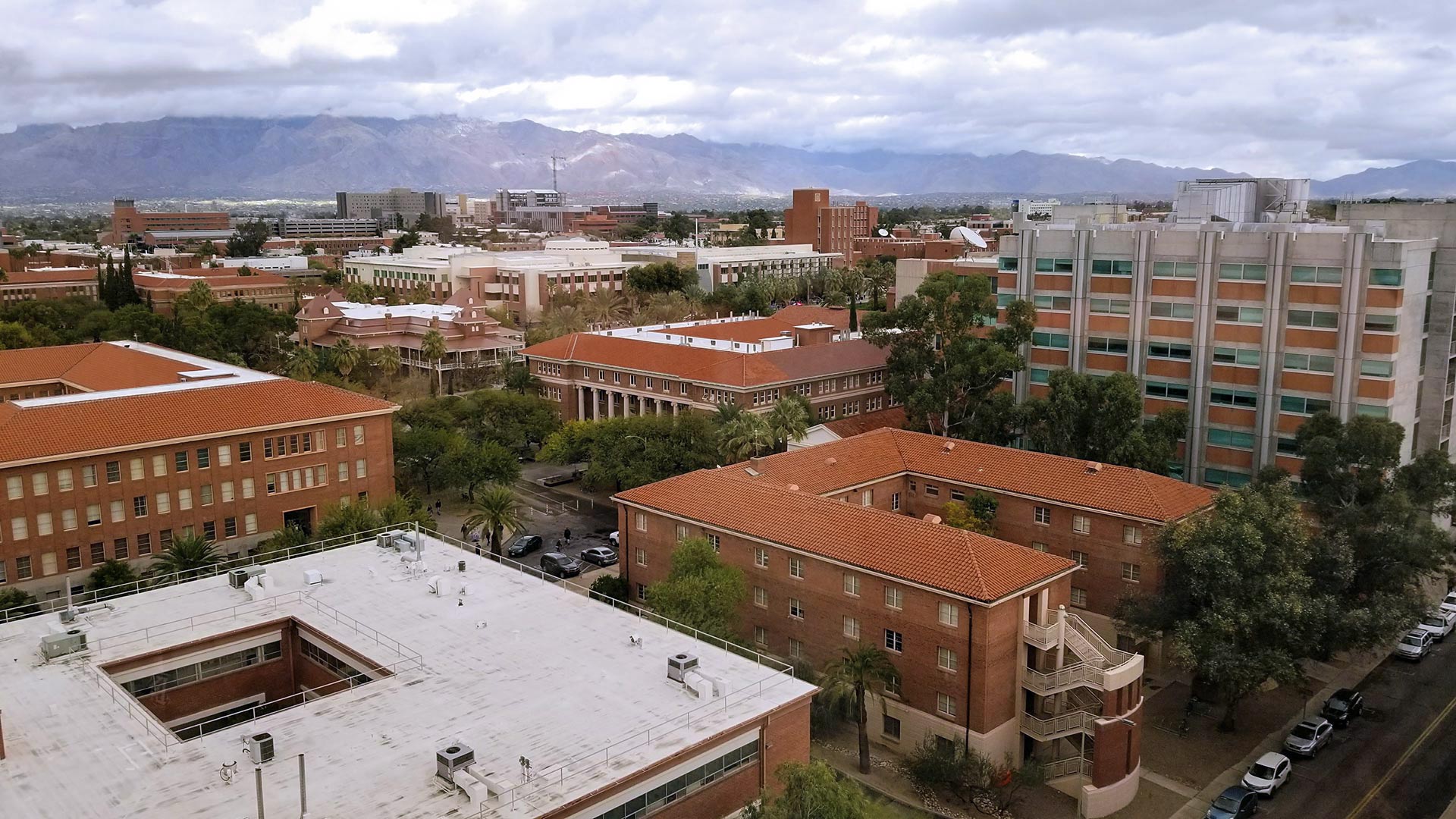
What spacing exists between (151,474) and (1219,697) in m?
57.5

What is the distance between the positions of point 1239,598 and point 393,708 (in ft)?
107

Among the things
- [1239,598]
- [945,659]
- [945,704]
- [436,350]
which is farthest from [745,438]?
[436,350]

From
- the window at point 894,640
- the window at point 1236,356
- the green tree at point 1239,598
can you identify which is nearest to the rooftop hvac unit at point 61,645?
the window at point 894,640

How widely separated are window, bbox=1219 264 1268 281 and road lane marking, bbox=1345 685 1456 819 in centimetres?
2929

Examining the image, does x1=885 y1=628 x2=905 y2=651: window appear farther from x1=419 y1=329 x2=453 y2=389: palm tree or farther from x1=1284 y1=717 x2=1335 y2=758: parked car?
x1=419 y1=329 x2=453 y2=389: palm tree

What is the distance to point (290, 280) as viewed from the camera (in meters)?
191

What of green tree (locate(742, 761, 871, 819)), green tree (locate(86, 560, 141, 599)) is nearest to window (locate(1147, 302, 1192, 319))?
green tree (locate(742, 761, 871, 819))

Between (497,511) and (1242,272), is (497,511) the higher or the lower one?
the lower one

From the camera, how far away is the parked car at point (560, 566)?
65562 mm

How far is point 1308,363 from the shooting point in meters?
69.1

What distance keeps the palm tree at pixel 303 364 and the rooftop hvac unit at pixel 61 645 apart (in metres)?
61.2

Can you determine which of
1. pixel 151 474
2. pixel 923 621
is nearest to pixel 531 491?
pixel 151 474

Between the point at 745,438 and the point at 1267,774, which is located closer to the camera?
the point at 1267,774

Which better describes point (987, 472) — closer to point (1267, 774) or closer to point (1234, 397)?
point (1267, 774)
